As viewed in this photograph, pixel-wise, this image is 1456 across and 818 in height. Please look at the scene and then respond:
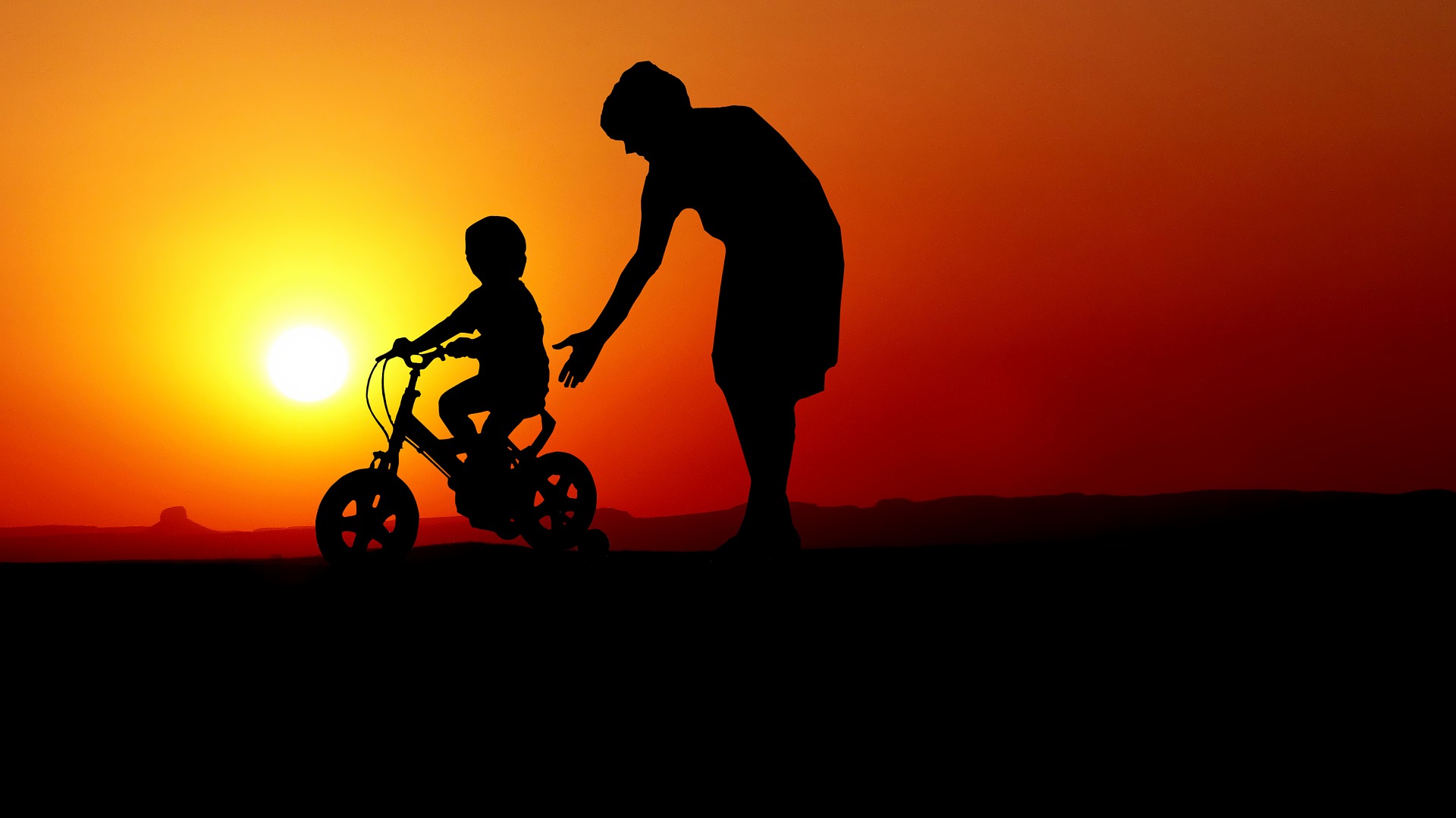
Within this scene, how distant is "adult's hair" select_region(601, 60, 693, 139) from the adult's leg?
135cm

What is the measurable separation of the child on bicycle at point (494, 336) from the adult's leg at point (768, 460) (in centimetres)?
189

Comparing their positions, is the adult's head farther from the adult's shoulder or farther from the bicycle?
the bicycle

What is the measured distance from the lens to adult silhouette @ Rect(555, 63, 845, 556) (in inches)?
217

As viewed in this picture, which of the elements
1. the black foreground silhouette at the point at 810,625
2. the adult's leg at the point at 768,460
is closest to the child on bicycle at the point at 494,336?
the black foreground silhouette at the point at 810,625

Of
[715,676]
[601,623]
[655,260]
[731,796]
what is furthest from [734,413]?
[731,796]

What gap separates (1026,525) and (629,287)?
3156 inches

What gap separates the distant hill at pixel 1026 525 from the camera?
21.5ft

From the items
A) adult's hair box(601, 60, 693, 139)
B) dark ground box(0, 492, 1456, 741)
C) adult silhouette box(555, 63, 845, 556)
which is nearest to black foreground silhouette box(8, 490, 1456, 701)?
dark ground box(0, 492, 1456, 741)

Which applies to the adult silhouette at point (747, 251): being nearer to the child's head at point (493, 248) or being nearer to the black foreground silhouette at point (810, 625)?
the black foreground silhouette at point (810, 625)

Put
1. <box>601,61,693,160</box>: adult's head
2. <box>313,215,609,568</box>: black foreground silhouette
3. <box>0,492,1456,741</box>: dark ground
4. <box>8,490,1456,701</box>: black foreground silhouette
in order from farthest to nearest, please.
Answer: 1. <box>313,215,609,568</box>: black foreground silhouette
2. <box>601,61,693,160</box>: adult's head
3. <box>8,490,1456,701</box>: black foreground silhouette
4. <box>0,492,1456,741</box>: dark ground

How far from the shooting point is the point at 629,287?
18.5 ft

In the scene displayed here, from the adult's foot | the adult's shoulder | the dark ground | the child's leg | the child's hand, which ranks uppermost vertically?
the adult's shoulder

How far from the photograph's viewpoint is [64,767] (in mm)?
2826

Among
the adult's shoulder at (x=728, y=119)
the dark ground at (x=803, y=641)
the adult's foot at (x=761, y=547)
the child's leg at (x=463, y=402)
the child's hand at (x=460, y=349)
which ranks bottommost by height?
the dark ground at (x=803, y=641)
